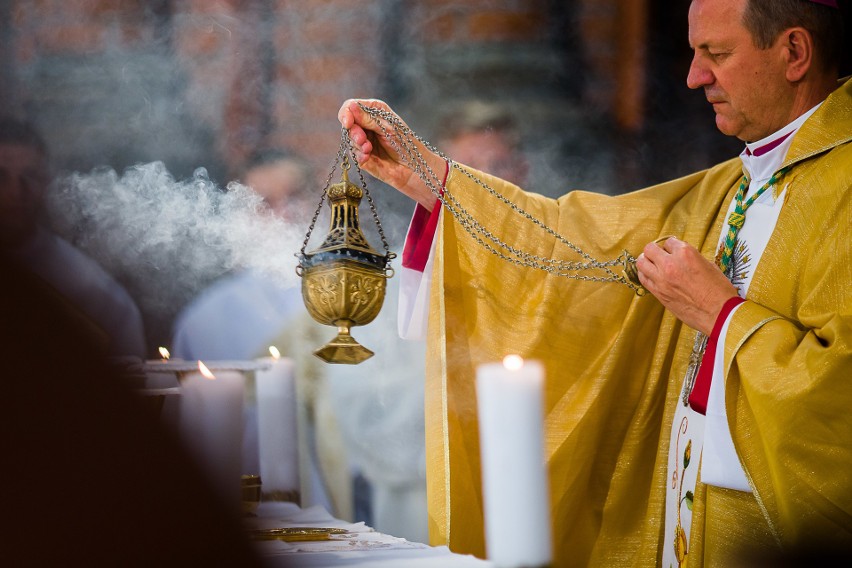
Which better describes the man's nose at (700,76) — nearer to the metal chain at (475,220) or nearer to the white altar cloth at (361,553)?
the metal chain at (475,220)

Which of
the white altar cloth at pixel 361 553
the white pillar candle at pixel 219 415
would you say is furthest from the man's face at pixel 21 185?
the white pillar candle at pixel 219 415

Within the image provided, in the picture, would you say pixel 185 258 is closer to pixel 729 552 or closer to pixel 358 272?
pixel 358 272

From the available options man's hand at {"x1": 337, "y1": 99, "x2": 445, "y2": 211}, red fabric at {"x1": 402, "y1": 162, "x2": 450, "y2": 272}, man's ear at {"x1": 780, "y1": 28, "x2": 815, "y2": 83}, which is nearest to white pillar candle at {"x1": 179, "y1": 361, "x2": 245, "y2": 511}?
man's hand at {"x1": 337, "y1": 99, "x2": 445, "y2": 211}

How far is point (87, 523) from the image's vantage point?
1.89ft

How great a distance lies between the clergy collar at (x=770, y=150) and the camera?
8.17 feet

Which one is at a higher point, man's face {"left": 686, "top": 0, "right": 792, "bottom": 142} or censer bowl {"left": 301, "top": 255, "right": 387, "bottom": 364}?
man's face {"left": 686, "top": 0, "right": 792, "bottom": 142}

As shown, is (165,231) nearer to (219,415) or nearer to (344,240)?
(344,240)

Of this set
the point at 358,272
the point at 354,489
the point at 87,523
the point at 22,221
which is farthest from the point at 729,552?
the point at 22,221

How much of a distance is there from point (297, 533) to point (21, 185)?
2.04 meters

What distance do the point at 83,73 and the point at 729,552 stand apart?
2.84 metres

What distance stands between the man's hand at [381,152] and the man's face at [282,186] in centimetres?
87

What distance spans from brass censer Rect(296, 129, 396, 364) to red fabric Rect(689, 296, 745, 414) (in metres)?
0.85

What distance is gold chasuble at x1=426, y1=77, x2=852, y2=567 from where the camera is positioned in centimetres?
214

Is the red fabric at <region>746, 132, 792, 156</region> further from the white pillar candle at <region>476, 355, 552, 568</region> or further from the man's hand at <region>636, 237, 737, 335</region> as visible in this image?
the white pillar candle at <region>476, 355, 552, 568</region>
